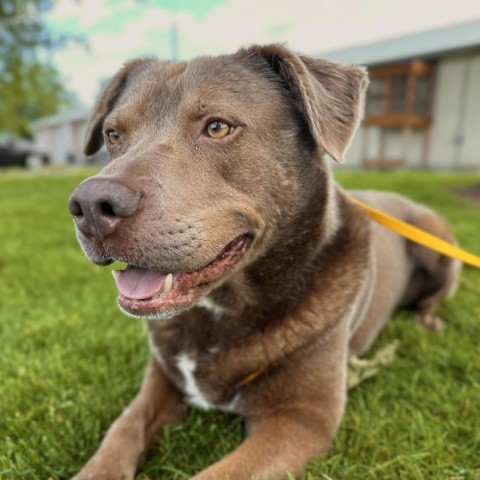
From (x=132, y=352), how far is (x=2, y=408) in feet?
2.86

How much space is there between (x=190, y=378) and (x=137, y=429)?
361mm

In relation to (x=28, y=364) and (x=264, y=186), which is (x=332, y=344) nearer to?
(x=264, y=186)

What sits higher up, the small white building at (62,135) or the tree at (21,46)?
the tree at (21,46)

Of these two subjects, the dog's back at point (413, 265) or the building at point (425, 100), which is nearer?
the dog's back at point (413, 265)

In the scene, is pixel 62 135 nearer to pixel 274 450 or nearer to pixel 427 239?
pixel 427 239

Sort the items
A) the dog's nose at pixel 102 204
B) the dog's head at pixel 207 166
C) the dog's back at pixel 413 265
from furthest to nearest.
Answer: the dog's back at pixel 413 265
the dog's head at pixel 207 166
the dog's nose at pixel 102 204

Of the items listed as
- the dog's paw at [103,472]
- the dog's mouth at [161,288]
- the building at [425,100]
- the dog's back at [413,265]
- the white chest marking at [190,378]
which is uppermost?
the dog's mouth at [161,288]

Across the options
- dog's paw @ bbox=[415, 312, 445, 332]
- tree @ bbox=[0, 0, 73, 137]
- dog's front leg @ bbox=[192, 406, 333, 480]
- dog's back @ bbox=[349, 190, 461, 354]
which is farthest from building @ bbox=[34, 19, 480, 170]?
dog's front leg @ bbox=[192, 406, 333, 480]

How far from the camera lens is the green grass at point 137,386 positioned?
211 cm

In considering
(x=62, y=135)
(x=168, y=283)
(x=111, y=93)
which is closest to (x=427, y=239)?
(x=168, y=283)

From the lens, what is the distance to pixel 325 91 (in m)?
2.26

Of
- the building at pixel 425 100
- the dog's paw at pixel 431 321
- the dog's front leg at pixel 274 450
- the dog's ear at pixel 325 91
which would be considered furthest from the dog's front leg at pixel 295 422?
the building at pixel 425 100

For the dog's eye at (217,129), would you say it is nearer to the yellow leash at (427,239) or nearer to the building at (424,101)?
the yellow leash at (427,239)

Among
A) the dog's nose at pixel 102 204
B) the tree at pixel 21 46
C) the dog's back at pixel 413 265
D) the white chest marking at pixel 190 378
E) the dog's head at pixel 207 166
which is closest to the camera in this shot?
the dog's nose at pixel 102 204
